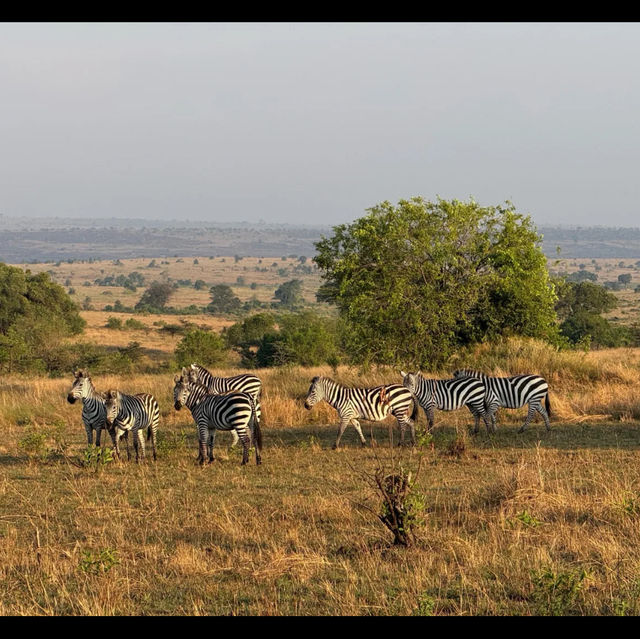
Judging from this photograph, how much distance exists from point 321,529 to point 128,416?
212 inches

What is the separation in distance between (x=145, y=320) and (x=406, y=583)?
70.5 meters

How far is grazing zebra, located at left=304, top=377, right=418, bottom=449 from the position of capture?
13.8 m

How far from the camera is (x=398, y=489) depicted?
26.4 feet

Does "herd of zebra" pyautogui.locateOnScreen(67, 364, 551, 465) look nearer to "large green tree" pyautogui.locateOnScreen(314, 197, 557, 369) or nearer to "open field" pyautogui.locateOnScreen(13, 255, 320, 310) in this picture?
"large green tree" pyautogui.locateOnScreen(314, 197, 557, 369)

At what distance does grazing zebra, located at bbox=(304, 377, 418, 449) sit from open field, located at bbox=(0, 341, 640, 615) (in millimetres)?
612

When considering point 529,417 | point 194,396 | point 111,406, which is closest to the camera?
point 111,406

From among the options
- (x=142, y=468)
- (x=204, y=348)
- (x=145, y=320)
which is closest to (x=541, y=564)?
(x=142, y=468)

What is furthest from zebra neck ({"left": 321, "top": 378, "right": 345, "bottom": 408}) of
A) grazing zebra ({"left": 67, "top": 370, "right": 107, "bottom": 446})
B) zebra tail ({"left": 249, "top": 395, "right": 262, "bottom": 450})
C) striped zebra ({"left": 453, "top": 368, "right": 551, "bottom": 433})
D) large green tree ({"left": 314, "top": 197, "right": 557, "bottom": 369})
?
large green tree ({"left": 314, "top": 197, "right": 557, "bottom": 369})

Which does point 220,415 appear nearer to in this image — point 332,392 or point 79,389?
point 332,392

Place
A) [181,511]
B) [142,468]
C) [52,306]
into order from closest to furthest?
[181,511] → [142,468] → [52,306]

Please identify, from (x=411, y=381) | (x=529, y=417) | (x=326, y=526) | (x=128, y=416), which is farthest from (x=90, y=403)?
(x=529, y=417)

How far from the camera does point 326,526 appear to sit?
8.71 m
